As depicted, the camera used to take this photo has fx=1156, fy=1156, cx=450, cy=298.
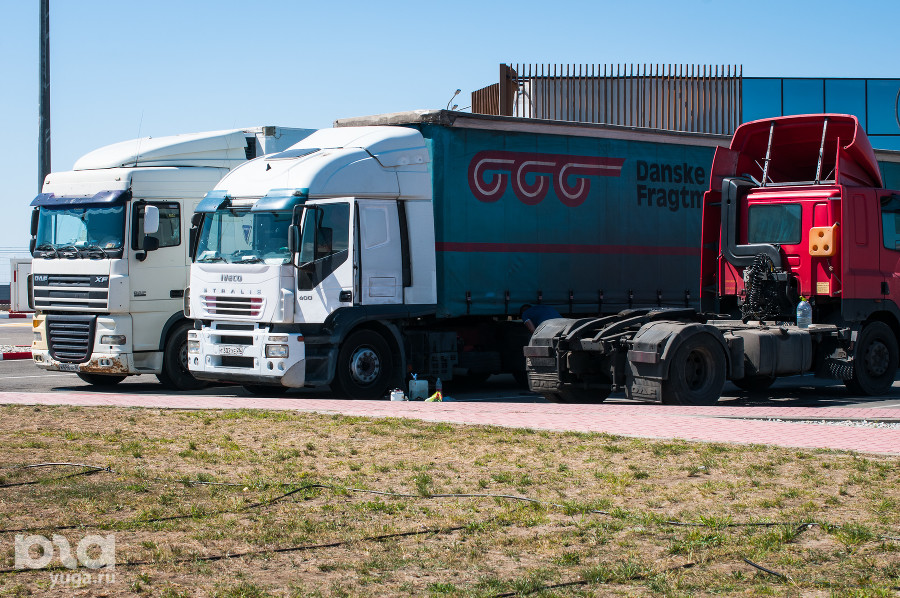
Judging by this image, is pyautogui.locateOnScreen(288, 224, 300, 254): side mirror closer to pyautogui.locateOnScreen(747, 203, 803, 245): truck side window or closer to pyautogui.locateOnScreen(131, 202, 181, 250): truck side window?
pyautogui.locateOnScreen(131, 202, 181, 250): truck side window

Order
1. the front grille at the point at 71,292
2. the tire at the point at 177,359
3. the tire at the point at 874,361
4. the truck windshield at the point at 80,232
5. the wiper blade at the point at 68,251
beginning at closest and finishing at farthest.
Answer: the tire at the point at 874,361 < the front grille at the point at 71,292 < the truck windshield at the point at 80,232 < the wiper blade at the point at 68,251 < the tire at the point at 177,359

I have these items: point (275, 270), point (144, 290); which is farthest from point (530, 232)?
point (144, 290)

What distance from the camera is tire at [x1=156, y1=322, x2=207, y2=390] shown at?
16766 mm

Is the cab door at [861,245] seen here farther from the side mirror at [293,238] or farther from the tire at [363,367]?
the side mirror at [293,238]

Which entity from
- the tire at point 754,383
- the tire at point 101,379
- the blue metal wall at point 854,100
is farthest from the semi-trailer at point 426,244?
the blue metal wall at point 854,100

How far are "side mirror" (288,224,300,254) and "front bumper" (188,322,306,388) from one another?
3.60 feet

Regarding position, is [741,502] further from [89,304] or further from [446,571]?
[89,304]

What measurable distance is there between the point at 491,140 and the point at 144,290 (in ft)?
17.8

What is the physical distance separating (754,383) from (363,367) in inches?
231

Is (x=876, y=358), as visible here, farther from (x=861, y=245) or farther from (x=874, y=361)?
(x=861, y=245)

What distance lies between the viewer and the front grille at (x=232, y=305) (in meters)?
15.0

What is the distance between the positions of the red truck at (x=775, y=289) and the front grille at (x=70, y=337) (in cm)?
634

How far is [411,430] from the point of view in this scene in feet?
37.1

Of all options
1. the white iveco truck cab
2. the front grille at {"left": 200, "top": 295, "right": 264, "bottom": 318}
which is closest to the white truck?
the white iveco truck cab
